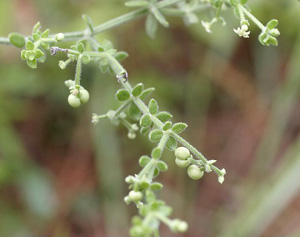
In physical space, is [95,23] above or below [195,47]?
below

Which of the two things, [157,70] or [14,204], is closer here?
[14,204]

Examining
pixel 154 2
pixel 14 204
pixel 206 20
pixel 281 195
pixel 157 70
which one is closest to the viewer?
pixel 154 2

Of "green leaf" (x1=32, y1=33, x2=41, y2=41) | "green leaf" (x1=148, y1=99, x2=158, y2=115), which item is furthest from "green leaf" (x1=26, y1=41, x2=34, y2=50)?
"green leaf" (x1=148, y1=99, x2=158, y2=115)

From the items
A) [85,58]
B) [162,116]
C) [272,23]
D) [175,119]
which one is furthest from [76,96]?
[175,119]

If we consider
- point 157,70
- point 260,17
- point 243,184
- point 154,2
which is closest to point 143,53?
point 157,70

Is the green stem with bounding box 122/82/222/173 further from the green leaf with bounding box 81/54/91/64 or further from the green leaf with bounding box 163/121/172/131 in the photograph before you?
the green leaf with bounding box 81/54/91/64

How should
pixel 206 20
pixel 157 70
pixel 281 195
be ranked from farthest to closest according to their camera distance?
pixel 157 70
pixel 281 195
pixel 206 20

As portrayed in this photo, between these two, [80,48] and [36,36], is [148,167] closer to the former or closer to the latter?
[80,48]

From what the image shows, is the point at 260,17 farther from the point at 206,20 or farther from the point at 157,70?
the point at 206,20

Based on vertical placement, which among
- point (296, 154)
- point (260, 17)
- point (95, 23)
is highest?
point (260, 17)
